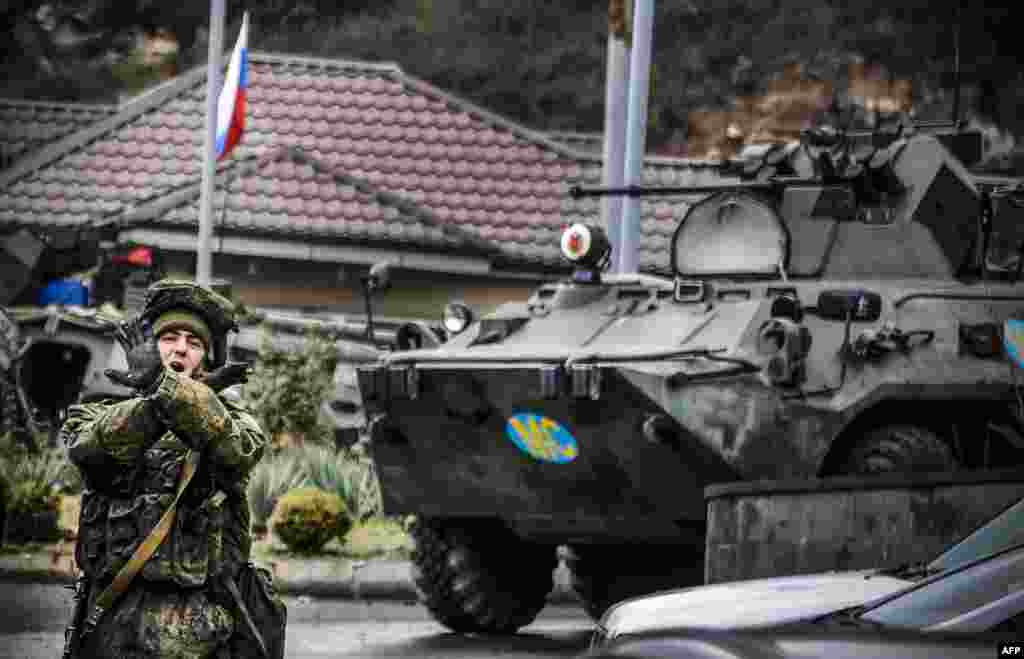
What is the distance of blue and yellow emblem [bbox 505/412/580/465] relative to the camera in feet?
41.8

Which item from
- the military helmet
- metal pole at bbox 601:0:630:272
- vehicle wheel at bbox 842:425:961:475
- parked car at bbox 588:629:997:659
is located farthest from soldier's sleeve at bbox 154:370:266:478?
metal pole at bbox 601:0:630:272

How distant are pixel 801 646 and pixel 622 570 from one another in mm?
8880

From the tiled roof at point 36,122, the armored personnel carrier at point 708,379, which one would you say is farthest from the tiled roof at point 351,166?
the armored personnel carrier at point 708,379

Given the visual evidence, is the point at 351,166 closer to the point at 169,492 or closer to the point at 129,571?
the point at 169,492

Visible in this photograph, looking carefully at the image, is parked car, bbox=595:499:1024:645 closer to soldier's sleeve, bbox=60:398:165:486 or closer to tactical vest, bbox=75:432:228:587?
tactical vest, bbox=75:432:228:587

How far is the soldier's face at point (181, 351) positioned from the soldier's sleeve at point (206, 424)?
0.21 metres

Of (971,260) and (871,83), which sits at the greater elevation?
(871,83)

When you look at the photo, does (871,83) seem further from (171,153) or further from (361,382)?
(361,382)

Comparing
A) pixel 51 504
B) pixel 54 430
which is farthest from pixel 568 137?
pixel 51 504

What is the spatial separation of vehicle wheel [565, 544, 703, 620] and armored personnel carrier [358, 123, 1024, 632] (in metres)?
0.01

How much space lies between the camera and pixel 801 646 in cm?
519

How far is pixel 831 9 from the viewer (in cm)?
3628

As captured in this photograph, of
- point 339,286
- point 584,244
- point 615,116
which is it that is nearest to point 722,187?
point 584,244

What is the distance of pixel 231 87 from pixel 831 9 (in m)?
19.1
